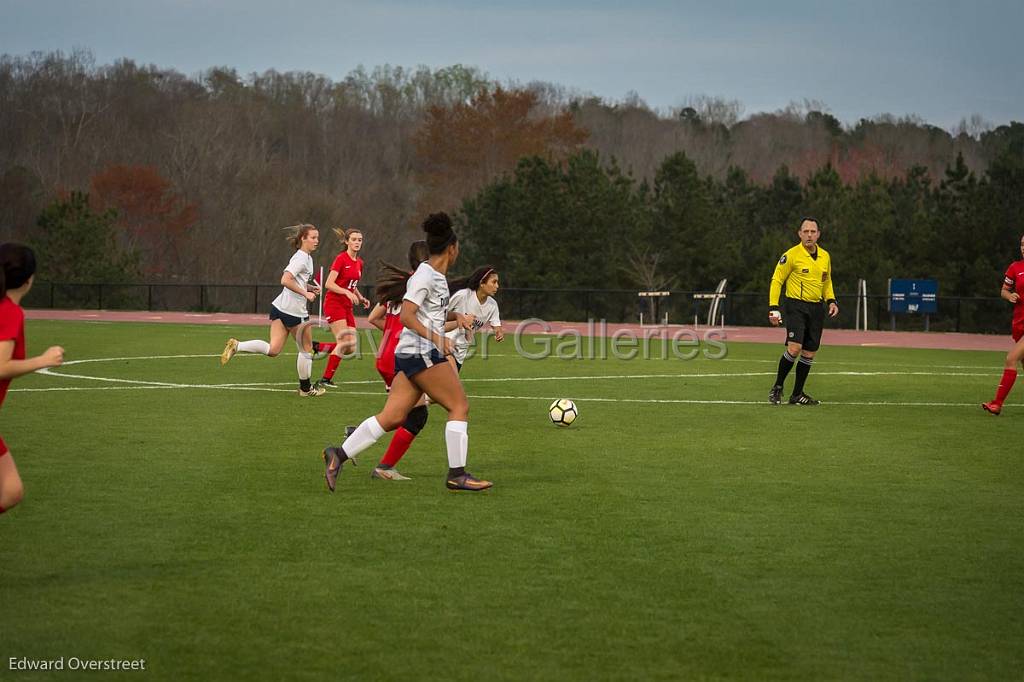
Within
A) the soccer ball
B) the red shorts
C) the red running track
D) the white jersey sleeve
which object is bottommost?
the red running track

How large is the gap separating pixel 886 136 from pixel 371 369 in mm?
85019

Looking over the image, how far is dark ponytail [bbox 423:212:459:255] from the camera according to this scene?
363 inches

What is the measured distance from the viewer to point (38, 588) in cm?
657

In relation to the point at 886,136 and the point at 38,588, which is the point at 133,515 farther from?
the point at 886,136

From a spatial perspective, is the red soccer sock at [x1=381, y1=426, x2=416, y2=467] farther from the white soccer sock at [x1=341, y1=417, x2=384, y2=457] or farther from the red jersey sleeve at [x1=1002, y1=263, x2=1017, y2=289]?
the red jersey sleeve at [x1=1002, y1=263, x2=1017, y2=289]

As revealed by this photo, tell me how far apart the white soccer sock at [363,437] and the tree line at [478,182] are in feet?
128

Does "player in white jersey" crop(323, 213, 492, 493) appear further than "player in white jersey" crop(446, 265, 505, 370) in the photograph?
No

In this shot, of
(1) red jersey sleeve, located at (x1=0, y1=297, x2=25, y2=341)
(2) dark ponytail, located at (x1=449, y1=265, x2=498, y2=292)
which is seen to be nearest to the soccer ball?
(2) dark ponytail, located at (x1=449, y1=265, x2=498, y2=292)

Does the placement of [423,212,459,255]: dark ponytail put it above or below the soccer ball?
above

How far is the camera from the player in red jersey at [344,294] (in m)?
17.1

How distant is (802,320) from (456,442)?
8005mm

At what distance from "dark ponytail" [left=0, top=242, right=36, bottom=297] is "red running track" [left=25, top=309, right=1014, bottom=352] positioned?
82.0 feet

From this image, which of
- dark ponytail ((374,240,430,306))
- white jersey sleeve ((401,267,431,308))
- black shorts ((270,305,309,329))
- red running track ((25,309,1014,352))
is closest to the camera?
white jersey sleeve ((401,267,431,308))

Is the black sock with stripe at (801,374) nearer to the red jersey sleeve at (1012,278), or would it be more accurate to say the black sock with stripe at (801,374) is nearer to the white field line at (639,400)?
the white field line at (639,400)
